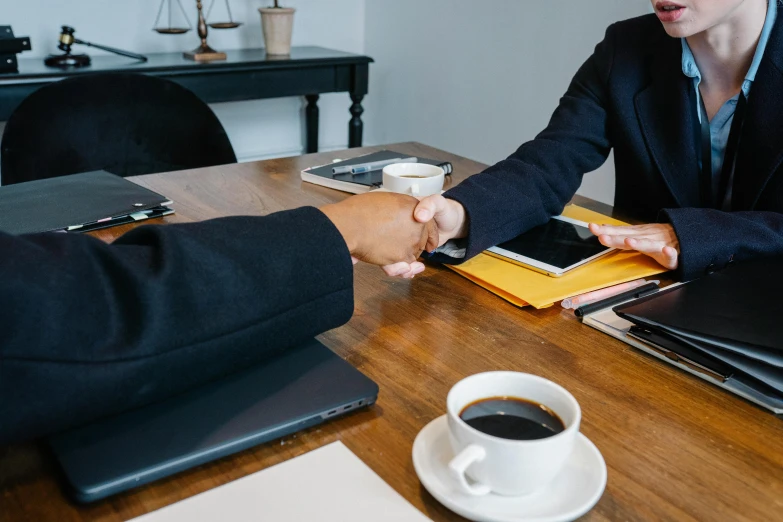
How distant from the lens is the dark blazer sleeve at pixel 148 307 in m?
0.57

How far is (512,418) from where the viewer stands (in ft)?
1.89

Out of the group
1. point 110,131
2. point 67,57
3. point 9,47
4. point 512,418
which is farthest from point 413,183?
point 67,57

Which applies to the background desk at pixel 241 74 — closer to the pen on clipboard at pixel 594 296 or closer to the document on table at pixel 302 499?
the pen on clipboard at pixel 594 296

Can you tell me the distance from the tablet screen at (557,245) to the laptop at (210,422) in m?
0.40

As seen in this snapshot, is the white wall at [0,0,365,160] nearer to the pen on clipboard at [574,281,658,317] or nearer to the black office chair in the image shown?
the black office chair

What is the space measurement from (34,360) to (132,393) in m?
0.08

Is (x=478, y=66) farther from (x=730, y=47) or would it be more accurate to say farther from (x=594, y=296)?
(x=594, y=296)

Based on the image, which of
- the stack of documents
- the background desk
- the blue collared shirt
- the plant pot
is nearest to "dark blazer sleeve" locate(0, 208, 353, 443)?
the stack of documents

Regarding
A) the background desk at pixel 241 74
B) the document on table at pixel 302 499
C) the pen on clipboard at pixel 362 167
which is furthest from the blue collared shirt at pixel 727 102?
the background desk at pixel 241 74

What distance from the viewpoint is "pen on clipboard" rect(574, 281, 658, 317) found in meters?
0.88

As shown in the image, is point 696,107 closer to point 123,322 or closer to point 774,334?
point 774,334

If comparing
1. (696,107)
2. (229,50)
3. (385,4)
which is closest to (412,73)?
(385,4)

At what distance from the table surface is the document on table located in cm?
234

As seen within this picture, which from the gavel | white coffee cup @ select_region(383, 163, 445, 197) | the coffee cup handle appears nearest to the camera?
the coffee cup handle
